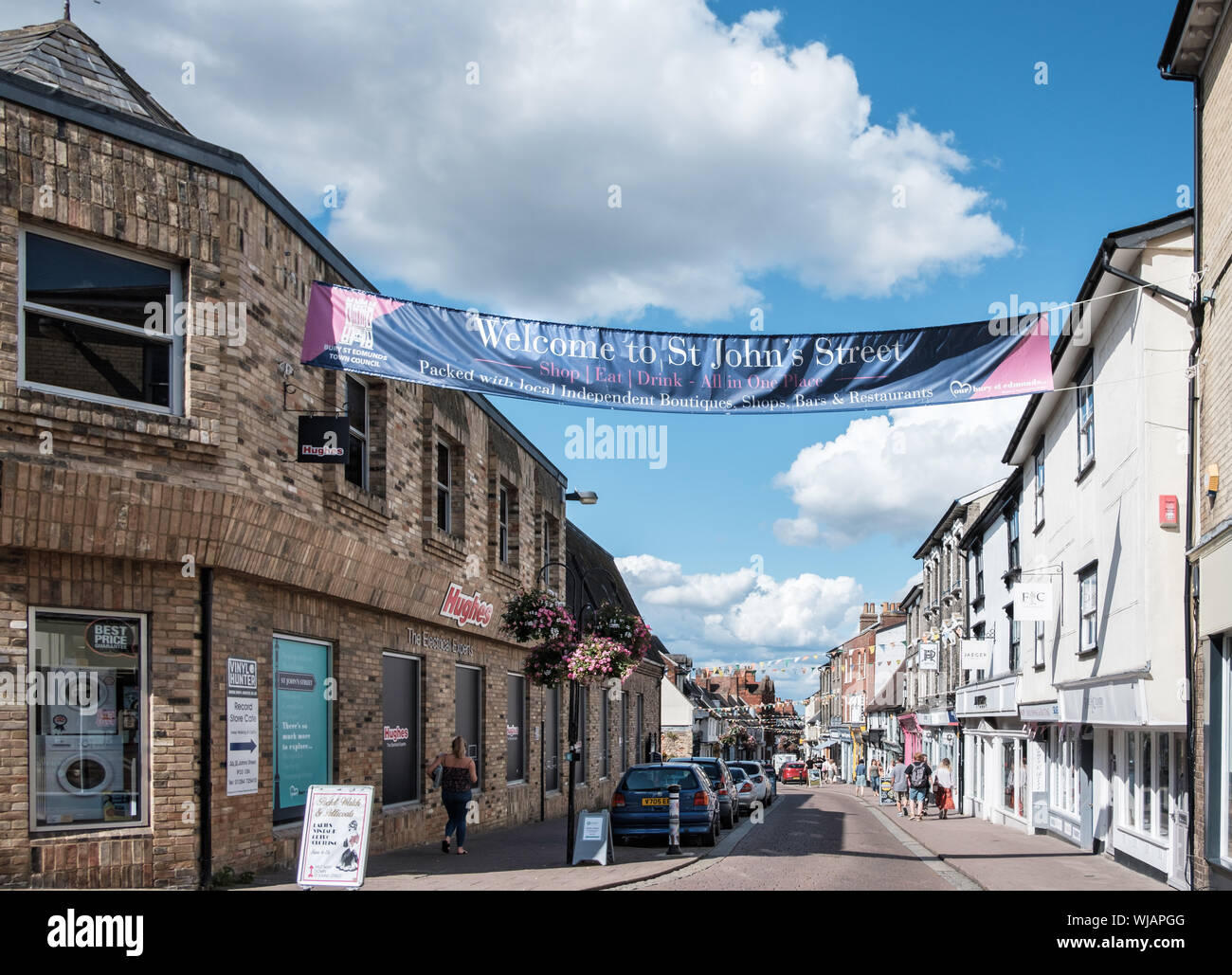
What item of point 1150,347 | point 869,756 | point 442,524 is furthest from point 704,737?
point 1150,347

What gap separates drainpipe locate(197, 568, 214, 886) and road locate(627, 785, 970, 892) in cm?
473

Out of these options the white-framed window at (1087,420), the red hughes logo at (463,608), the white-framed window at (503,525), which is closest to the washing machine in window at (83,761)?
the red hughes logo at (463,608)

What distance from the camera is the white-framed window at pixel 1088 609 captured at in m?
17.4

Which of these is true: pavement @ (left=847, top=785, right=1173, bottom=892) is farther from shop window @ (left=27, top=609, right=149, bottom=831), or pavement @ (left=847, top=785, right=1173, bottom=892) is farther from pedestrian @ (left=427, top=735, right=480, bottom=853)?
shop window @ (left=27, top=609, right=149, bottom=831)

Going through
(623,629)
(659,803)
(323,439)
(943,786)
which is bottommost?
(943,786)

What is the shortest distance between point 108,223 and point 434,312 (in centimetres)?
323

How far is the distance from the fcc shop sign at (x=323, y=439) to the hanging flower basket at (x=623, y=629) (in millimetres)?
5554

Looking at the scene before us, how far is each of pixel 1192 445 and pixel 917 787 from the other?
18.3 meters

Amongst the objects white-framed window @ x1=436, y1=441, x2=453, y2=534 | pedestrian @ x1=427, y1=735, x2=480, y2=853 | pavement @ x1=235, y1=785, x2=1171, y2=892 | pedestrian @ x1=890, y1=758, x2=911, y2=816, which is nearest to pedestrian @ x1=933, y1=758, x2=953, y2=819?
pedestrian @ x1=890, y1=758, x2=911, y2=816

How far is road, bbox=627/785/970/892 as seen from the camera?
1407 cm

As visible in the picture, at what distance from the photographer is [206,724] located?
11.5 m

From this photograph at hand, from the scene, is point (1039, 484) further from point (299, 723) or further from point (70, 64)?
point (70, 64)

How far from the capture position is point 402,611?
16.9 metres

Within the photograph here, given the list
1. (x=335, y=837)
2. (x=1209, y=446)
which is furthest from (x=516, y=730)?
(x=1209, y=446)
